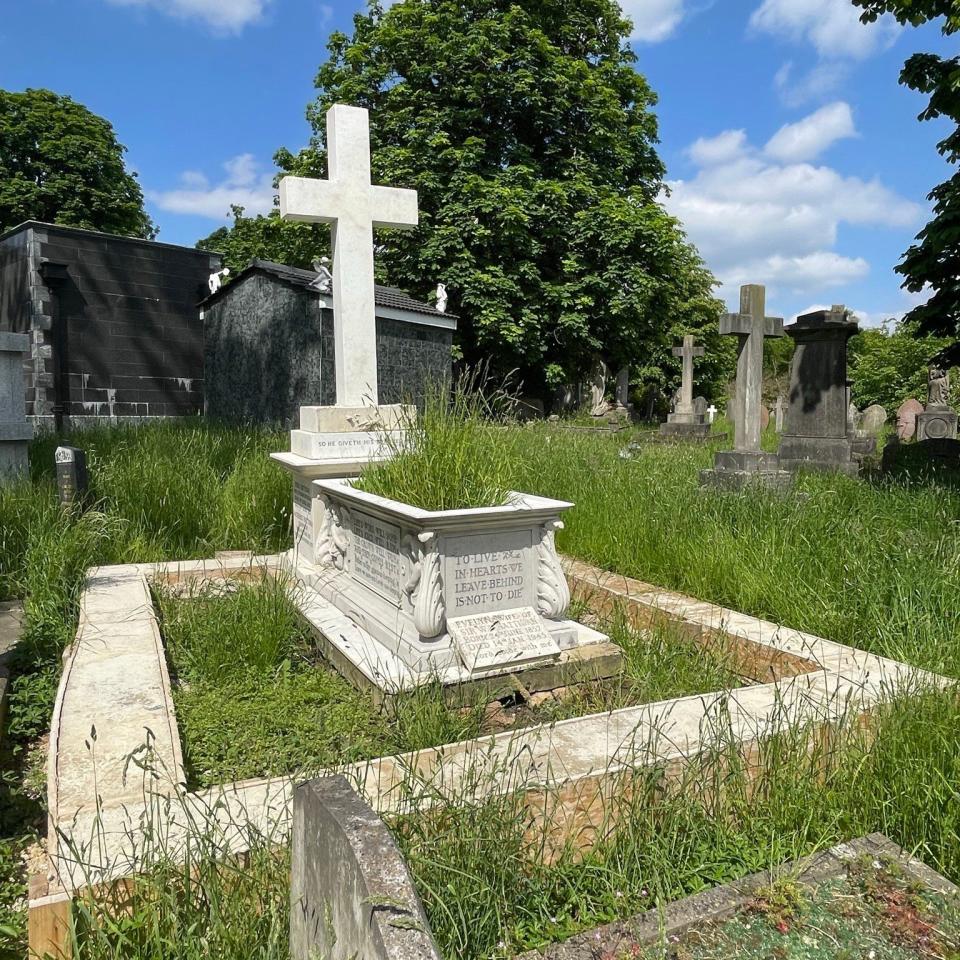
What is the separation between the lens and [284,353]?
13.3 metres

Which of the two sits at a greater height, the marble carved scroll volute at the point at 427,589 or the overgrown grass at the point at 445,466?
the overgrown grass at the point at 445,466

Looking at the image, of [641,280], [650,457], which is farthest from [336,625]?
[641,280]

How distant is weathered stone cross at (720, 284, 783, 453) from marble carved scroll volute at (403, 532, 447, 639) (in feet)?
18.4

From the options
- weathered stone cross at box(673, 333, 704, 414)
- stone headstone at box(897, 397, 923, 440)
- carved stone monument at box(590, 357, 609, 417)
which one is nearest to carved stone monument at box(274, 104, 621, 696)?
weathered stone cross at box(673, 333, 704, 414)

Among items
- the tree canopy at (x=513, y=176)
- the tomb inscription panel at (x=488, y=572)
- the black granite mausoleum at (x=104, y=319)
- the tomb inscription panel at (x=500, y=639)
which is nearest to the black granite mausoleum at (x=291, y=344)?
the black granite mausoleum at (x=104, y=319)

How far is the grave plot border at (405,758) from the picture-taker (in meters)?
1.90

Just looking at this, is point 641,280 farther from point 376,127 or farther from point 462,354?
point 376,127

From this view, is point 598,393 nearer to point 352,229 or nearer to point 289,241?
point 289,241

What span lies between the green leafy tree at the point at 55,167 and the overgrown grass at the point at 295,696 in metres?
29.9

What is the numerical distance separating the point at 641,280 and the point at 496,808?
720 inches

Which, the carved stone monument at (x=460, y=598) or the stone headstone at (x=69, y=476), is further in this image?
the stone headstone at (x=69, y=476)

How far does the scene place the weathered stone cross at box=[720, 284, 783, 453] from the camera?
8180mm

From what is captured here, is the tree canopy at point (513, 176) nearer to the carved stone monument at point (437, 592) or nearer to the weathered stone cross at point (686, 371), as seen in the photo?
the weathered stone cross at point (686, 371)

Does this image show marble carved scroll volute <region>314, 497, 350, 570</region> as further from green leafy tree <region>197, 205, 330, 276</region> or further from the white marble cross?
green leafy tree <region>197, 205, 330, 276</region>
